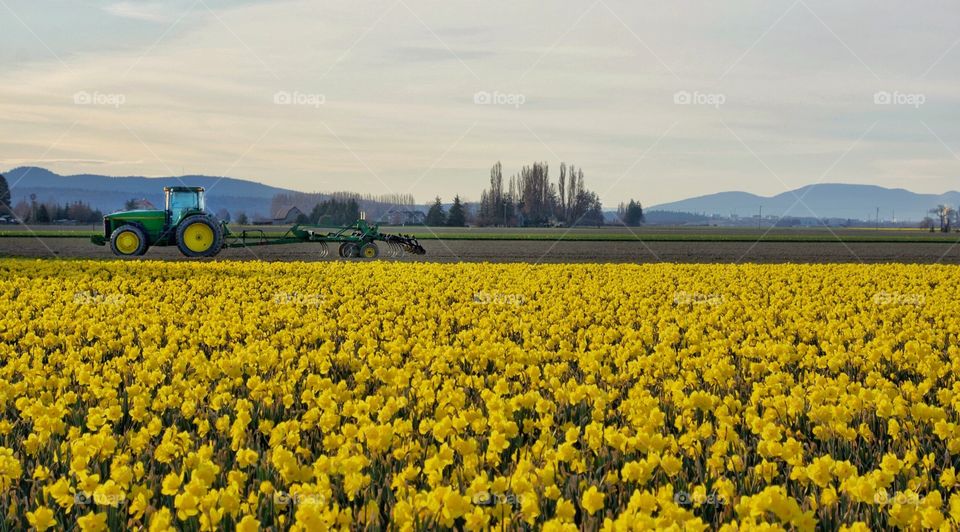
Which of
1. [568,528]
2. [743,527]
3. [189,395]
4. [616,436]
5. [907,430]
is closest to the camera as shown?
[568,528]

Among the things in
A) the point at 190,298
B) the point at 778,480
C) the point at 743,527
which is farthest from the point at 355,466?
the point at 190,298

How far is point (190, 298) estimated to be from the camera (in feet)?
49.9

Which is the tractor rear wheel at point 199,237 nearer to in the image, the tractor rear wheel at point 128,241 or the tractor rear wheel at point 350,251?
the tractor rear wheel at point 128,241

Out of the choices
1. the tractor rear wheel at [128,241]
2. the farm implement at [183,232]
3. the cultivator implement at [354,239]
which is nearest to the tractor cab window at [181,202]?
the farm implement at [183,232]

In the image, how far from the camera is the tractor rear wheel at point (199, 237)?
26688mm

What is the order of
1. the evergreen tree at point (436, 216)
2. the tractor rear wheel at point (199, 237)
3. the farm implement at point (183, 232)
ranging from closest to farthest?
the tractor rear wheel at point (199, 237) → the farm implement at point (183, 232) → the evergreen tree at point (436, 216)

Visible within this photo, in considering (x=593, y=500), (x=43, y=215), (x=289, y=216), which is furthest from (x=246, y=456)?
(x=43, y=215)

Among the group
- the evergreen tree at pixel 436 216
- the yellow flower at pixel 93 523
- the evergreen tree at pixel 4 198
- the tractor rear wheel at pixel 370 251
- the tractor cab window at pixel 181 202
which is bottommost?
the yellow flower at pixel 93 523

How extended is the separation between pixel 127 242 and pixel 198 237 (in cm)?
289

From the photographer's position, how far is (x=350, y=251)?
30.8 metres

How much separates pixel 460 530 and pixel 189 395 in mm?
3331

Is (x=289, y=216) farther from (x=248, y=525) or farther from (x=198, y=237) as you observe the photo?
(x=248, y=525)

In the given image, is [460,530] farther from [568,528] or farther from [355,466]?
[568,528]

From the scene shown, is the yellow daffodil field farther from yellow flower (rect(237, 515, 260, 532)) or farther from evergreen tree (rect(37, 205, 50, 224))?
evergreen tree (rect(37, 205, 50, 224))
